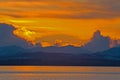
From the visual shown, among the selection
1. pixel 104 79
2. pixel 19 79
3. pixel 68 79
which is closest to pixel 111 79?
pixel 104 79

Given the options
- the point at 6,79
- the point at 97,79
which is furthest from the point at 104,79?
the point at 6,79

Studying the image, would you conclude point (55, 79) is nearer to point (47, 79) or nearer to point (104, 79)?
point (47, 79)

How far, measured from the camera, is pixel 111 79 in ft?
326

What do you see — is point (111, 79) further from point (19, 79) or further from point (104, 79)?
point (19, 79)

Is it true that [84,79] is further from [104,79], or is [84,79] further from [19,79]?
[19,79]

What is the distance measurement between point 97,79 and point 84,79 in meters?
3.07

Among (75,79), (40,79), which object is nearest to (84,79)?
(75,79)

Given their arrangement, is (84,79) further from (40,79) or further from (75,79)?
(40,79)

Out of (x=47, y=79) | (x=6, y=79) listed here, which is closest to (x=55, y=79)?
(x=47, y=79)

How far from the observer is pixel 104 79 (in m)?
99.6

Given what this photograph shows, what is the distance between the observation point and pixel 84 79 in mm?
97688

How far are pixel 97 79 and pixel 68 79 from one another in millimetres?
5716

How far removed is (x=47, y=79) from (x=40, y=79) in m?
1.30

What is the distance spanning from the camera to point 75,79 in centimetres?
9788
